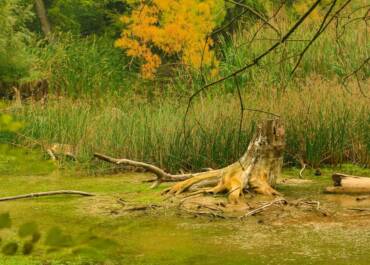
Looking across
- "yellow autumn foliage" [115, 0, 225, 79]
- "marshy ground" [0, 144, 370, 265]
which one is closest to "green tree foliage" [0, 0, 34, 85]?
"yellow autumn foliage" [115, 0, 225, 79]

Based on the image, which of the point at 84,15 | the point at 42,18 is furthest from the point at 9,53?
the point at 84,15

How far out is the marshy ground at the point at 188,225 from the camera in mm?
4898

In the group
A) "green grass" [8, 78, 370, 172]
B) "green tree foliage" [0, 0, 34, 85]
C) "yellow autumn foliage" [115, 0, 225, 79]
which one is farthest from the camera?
"yellow autumn foliage" [115, 0, 225, 79]

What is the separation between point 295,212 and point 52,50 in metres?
9.89

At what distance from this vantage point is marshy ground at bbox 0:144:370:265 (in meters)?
4.90

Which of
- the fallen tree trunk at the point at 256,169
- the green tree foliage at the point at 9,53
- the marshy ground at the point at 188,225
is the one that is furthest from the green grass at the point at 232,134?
the green tree foliage at the point at 9,53

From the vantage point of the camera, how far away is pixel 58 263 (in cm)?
479

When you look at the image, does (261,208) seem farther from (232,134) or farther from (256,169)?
(232,134)

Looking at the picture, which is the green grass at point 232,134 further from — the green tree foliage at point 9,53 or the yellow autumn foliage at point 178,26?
the yellow autumn foliage at point 178,26

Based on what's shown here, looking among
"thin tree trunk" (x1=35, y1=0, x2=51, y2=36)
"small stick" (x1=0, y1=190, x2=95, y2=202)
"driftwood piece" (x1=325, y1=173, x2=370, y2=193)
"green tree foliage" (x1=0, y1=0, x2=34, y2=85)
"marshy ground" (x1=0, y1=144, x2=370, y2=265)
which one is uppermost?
"thin tree trunk" (x1=35, y1=0, x2=51, y2=36)

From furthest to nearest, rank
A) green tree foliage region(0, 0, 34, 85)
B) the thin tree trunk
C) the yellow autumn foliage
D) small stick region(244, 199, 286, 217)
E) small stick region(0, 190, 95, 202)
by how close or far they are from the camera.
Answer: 1. the thin tree trunk
2. the yellow autumn foliage
3. green tree foliage region(0, 0, 34, 85)
4. small stick region(0, 190, 95, 202)
5. small stick region(244, 199, 286, 217)

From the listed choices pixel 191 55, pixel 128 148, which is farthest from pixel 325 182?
pixel 191 55

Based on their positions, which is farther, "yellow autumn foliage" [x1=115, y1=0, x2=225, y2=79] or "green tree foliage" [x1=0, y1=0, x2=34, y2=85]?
"yellow autumn foliage" [x1=115, y1=0, x2=225, y2=79]

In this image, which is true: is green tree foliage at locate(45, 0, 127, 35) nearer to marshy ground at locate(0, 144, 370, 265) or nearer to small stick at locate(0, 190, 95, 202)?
marshy ground at locate(0, 144, 370, 265)
